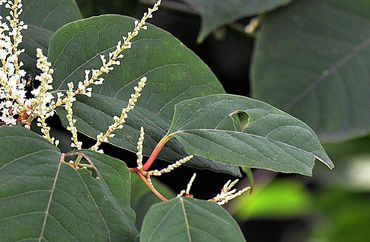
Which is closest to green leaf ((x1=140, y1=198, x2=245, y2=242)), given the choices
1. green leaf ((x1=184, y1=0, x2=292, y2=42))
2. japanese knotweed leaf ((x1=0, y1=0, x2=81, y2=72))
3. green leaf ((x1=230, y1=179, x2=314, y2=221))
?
japanese knotweed leaf ((x1=0, y1=0, x2=81, y2=72))

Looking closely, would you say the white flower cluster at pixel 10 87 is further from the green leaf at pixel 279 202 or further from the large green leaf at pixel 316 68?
the green leaf at pixel 279 202

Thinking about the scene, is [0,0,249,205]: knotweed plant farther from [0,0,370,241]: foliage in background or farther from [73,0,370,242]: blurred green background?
[73,0,370,242]: blurred green background

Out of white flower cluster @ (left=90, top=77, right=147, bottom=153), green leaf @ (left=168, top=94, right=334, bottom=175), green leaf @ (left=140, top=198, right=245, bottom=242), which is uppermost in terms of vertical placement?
white flower cluster @ (left=90, top=77, right=147, bottom=153)

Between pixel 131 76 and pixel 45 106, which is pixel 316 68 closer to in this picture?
pixel 131 76

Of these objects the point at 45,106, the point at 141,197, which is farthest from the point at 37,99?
the point at 141,197

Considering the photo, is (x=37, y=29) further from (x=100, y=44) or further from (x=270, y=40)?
(x=270, y=40)

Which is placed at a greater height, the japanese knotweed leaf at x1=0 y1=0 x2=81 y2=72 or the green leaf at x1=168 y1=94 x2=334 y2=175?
the japanese knotweed leaf at x1=0 y1=0 x2=81 y2=72

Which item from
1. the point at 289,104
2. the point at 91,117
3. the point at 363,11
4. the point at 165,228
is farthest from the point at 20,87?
the point at 363,11
